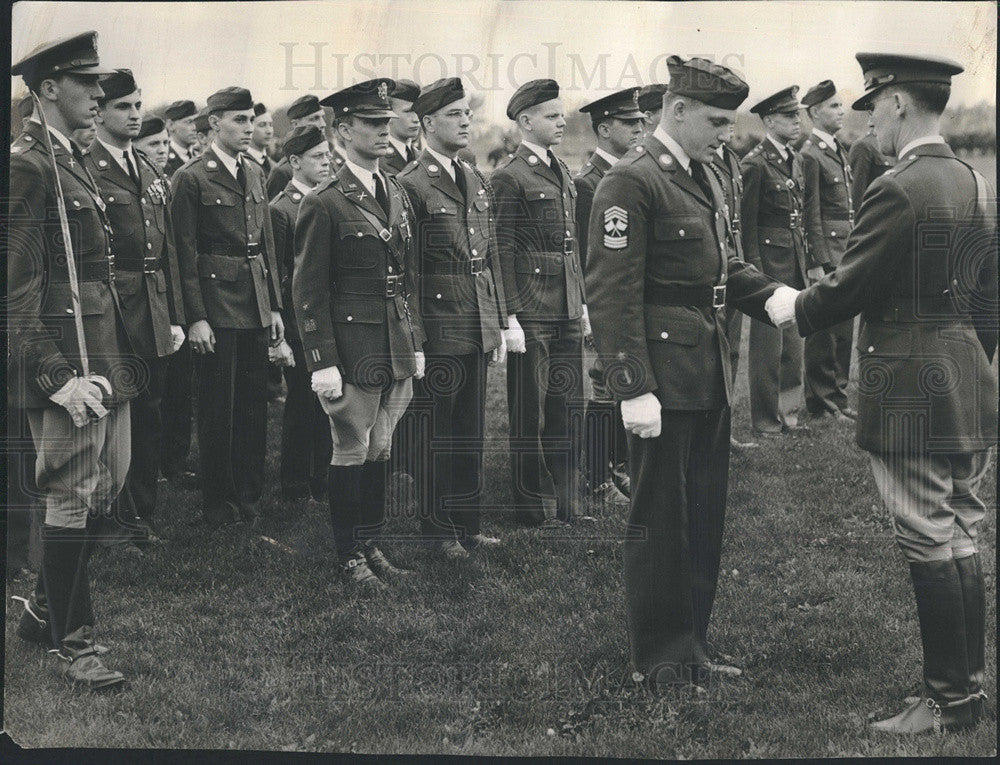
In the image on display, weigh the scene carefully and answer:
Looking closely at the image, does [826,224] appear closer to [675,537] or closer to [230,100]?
[675,537]

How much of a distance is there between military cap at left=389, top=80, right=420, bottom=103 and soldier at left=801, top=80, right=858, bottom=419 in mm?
1929

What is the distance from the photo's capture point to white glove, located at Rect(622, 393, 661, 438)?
486 cm

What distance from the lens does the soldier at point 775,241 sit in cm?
611

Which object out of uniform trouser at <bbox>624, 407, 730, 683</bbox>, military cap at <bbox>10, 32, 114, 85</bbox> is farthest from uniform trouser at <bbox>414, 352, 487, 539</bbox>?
military cap at <bbox>10, 32, 114, 85</bbox>

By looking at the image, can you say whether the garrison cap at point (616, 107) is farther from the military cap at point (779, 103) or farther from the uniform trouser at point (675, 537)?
the uniform trouser at point (675, 537)

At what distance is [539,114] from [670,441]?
2.00 m

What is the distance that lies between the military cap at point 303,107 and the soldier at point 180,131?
519mm

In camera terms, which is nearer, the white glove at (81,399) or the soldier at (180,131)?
the white glove at (81,399)

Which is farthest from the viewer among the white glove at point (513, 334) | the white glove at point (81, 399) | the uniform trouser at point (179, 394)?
the uniform trouser at point (179, 394)

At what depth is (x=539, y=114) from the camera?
6.12 metres

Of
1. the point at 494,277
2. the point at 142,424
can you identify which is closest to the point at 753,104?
the point at 494,277

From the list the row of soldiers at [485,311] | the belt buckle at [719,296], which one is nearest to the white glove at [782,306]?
the row of soldiers at [485,311]

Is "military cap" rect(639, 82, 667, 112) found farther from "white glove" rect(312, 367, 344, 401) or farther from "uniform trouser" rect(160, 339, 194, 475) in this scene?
"uniform trouser" rect(160, 339, 194, 475)

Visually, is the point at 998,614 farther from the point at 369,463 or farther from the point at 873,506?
the point at 369,463
